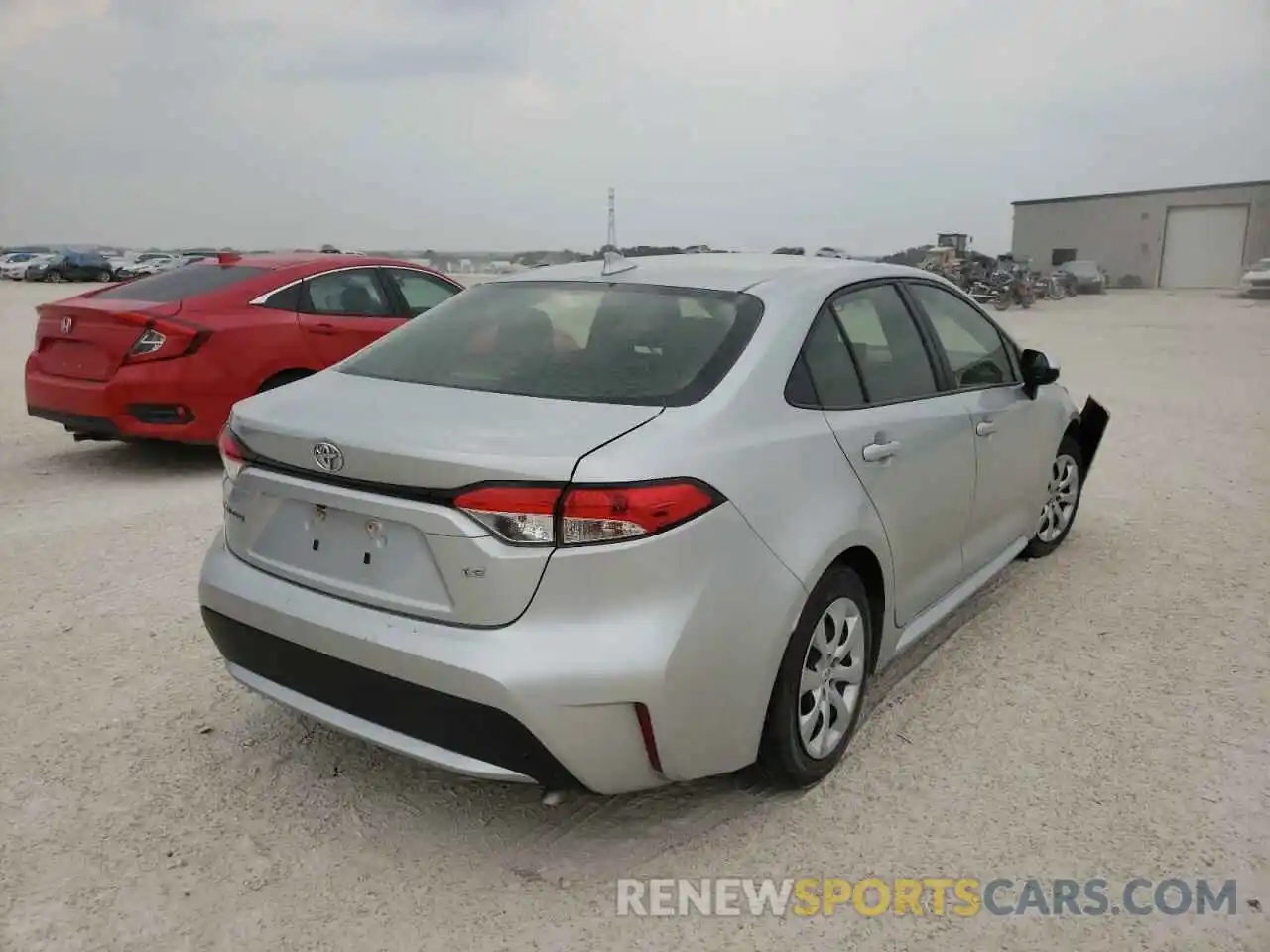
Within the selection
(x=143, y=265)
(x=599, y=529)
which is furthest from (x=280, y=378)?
(x=143, y=265)

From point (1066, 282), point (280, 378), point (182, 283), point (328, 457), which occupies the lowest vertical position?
point (1066, 282)

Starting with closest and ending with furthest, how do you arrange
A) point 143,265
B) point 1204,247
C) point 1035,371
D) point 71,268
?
point 1035,371, point 71,268, point 1204,247, point 143,265

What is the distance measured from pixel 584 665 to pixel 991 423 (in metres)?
2.35

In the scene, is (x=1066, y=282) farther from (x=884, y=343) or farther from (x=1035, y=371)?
(x=884, y=343)

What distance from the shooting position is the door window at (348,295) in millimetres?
6992

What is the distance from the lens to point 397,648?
93.0 inches

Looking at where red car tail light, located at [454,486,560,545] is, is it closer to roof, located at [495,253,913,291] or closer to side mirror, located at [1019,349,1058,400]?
roof, located at [495,253,913,291]

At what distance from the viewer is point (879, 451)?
3.07 meters

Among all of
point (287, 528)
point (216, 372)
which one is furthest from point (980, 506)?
point (216, 372)

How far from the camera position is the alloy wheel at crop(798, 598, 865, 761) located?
112 inches

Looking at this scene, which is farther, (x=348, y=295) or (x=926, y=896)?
(x=348, y=295)

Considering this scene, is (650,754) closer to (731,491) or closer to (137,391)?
(731,491)

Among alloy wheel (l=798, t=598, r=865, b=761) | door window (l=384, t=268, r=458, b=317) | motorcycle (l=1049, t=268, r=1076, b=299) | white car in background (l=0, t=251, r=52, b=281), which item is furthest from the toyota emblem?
white car in background (l=0, t=251, r=52, b=281)

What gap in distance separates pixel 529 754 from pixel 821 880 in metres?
0.86
